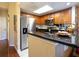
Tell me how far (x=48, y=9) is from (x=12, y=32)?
3.41m

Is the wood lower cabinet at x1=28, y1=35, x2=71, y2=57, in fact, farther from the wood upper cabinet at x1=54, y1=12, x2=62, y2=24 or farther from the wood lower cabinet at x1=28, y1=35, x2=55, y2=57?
the wood upper cabinet at x1=54, y1=12, x2=62, y2=24

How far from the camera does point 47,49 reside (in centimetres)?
162

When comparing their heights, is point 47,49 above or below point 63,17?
below

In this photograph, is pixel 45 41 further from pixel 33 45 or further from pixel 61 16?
pixel 61 16

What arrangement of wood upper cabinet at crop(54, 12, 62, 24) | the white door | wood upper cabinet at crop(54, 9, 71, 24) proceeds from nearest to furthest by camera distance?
wood upper cabinet at crop(54, 9, 71, 24) < wood upper cabinet at crop(54, 12, 62, 24) < the white door

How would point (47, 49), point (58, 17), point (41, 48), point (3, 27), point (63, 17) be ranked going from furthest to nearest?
point (3, 27) → point (58, 17) → point (63, 17) → point (41, 48) → point (47, 49)

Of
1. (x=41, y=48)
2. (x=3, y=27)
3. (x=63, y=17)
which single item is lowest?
(x=41, y=48)

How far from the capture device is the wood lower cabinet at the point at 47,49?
4.81 feet

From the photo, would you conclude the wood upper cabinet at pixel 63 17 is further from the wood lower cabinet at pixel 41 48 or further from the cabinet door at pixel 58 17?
the wood lower cabinet at pixel 41 48

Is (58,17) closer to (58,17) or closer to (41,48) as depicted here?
(58,17)

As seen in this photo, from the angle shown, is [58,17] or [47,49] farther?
[58,17]

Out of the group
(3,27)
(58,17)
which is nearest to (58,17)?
(58,17)

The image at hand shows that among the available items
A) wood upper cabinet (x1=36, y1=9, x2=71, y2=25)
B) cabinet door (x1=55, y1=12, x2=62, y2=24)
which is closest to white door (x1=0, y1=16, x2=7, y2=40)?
wood upper cabinet (x1=36, y1=9, x2=71, y2=25)

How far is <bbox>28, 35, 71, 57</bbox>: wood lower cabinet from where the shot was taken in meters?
1.47
